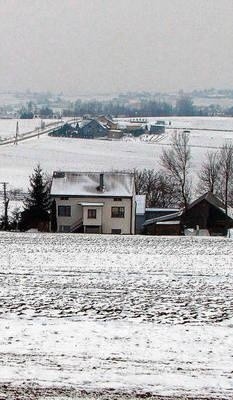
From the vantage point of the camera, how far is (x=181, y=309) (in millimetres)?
14625

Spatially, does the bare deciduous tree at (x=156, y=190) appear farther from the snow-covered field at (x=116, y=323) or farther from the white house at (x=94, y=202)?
the snow-covered field at (x=116, y=323)

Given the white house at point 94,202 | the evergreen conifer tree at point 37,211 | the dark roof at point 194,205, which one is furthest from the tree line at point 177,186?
the evergreen conifer tree at point 37,211

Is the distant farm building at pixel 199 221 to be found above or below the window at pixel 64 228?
above

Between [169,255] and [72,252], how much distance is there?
408 cm

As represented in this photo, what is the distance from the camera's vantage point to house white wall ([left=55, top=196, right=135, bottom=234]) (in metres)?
38.5

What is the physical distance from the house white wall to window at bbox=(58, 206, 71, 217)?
21 centimetres

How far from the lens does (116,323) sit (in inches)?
520

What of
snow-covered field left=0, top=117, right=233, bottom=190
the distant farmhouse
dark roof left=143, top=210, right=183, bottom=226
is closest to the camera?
dark roof left=143, top=210, right=183, bottom=226

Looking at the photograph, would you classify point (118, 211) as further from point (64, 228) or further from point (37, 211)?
point (37, 211)

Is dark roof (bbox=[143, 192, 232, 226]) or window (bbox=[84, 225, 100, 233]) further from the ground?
dark roof (bbox=[143, 192, 232, 226])

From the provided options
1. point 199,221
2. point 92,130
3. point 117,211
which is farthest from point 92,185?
point 92,130

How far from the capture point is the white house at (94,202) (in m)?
38.5

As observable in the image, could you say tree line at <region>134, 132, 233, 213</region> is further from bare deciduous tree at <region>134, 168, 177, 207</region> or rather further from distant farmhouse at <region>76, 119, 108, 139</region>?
distant farmhouse at <region>76, 119, 108, 139</region>

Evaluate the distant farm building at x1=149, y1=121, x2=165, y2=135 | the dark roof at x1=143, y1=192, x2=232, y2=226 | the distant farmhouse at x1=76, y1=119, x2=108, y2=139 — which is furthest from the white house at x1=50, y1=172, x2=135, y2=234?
the distant farm building at x1=149, y1=121, x2=165, y2=135
